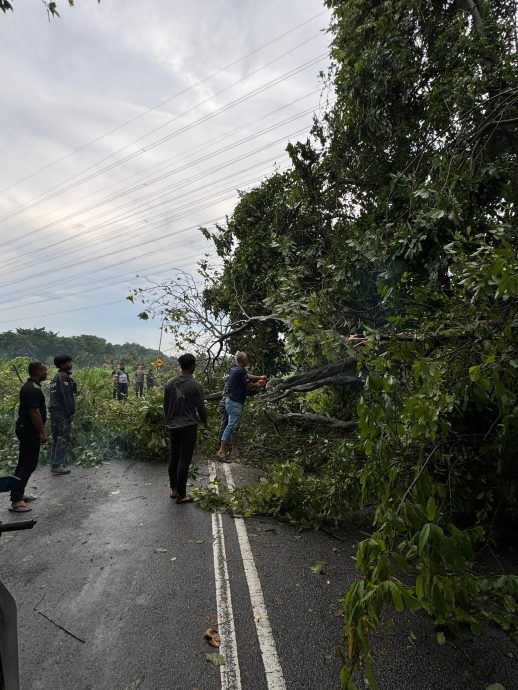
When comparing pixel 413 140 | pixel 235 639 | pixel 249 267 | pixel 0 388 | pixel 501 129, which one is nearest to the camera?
pixel 235 639

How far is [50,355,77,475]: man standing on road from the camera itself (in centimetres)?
722

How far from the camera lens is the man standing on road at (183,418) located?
18.4ft

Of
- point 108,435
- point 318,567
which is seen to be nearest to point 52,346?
point 108,435

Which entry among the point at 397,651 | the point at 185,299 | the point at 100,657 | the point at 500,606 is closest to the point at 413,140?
the point at 185,299

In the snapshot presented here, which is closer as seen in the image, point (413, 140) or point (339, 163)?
point (413, 140)

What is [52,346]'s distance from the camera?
73062mm

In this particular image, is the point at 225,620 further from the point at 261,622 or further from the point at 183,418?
the point at 183,418

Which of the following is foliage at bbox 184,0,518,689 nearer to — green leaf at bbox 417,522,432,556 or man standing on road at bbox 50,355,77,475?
green leaf at bbox 417,522,432,556

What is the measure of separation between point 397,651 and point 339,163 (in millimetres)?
8924

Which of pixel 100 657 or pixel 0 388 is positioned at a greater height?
pixel 0 388

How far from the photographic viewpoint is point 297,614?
327 centimetres

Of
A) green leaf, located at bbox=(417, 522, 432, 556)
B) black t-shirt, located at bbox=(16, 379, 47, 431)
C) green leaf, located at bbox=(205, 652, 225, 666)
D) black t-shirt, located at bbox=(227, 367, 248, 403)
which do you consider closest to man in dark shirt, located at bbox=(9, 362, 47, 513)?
black t-shirt, located at bbox=(16, 379, 47, 431)

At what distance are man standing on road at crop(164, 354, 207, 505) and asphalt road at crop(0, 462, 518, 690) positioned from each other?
55 cm

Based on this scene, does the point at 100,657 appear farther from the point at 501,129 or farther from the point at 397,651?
the point at 501,129
